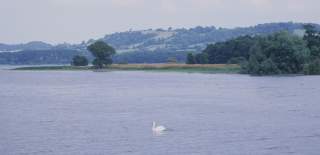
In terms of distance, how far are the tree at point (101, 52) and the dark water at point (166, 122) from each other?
68.2 m

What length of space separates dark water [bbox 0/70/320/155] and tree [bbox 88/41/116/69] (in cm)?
6824

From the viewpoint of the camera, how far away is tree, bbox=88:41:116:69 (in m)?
156

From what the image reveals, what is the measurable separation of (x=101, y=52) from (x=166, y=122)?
105814mm

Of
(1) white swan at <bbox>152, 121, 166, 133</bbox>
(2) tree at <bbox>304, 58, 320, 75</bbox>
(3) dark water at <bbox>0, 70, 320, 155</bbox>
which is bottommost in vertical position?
(3) dark water at <bbox>0, 70, 320, 155</bbox>

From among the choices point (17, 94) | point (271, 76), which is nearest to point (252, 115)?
point (17, 94)

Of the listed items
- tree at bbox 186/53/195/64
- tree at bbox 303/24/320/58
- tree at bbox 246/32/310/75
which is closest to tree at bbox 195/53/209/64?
tree at bbox 186/53/195/64

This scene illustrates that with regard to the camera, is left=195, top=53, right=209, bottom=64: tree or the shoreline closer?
the shoreline

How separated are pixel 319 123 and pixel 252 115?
26.0ft

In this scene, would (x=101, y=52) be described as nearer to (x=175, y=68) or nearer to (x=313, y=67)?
(x=175, y=68)

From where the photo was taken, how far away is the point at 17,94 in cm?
9144

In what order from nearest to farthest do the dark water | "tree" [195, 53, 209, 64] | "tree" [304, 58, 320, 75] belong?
the dark water → "tree" [304, 58, 320, 75] → "tree" [195, 53, 209, 64]

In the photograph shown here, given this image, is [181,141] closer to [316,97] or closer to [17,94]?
[316,97]

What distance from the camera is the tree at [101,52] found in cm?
15650

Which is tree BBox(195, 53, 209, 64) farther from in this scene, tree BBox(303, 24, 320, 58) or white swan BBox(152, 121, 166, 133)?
white swan BBox(152, 121, 166, 133)
